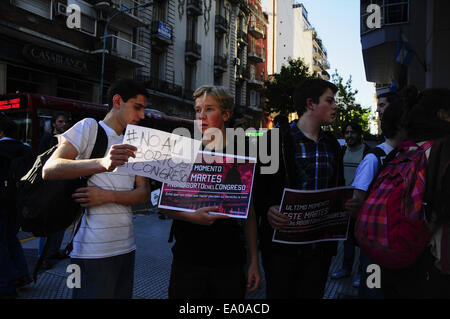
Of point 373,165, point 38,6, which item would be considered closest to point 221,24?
point 38,6

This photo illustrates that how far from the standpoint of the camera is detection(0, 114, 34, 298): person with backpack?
11.8 ft

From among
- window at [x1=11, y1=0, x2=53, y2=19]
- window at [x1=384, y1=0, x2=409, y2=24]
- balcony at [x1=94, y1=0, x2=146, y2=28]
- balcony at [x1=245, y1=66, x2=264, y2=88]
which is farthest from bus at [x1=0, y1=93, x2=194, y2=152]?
balcony at [x1=245, y1=66, x2=264, y2=88]

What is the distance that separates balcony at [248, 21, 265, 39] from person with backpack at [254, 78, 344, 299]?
40.3 m

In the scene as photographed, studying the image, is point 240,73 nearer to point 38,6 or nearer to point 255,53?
point 255,53

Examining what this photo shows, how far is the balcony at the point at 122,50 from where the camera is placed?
1989 centimetres

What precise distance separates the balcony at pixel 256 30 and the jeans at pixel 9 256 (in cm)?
3970

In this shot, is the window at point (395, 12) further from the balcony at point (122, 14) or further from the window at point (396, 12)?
the balcony at point (122, 14)

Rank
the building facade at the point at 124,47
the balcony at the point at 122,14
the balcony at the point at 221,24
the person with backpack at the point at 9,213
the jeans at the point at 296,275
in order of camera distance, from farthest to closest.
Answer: the balcony at the point at 221,24
the balcony at the point at 122,14
the building facade at the point at 124,47
the person with backpack at the point at 9,213
the jeans at the point at 296,275

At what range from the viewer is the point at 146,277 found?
14.2 feet

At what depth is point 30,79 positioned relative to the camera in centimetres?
1662

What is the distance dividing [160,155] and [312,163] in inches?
42.2

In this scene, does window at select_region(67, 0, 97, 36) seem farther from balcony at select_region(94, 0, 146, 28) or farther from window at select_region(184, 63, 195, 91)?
window at select_region(184, 63, 195, 91)

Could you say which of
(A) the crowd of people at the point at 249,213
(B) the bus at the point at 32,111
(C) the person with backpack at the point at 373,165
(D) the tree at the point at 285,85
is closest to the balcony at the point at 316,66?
(D) the tree at the point at 285,85
